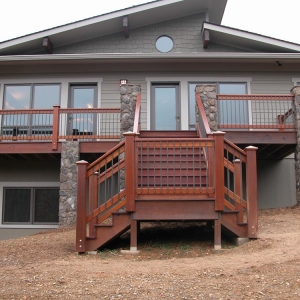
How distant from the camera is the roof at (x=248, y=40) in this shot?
39.7ft

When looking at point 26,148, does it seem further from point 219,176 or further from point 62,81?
point 219,176

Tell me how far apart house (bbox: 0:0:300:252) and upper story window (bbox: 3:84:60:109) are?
3cm

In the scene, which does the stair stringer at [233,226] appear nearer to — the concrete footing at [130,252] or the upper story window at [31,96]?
the concrete footing at [130,252]

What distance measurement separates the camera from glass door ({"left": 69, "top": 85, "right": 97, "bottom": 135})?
→ 11.6 metres

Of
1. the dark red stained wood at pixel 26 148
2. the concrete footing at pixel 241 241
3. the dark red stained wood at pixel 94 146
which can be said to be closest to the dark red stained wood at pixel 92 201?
the concrete footing at pixel 241 241

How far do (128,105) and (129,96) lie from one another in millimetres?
245

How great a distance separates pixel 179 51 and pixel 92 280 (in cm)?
990

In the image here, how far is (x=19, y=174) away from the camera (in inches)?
469

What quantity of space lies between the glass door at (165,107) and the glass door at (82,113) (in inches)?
75.9

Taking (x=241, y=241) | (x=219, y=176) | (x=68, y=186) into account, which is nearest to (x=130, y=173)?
(x=219, y=176)

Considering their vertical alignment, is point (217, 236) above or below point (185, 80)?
below

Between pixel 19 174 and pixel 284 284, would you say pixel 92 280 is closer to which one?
pixel 284 284

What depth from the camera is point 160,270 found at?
4672mm

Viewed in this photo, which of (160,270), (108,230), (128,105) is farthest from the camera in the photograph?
(128,105)
